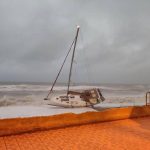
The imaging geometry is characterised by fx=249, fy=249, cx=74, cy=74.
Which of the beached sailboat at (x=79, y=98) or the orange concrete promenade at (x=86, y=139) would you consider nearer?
the orange concrete promenade at (x=86, y=139)

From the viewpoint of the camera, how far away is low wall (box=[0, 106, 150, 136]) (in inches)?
237

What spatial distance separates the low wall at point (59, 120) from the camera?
601 cm

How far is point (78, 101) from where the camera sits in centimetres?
2105

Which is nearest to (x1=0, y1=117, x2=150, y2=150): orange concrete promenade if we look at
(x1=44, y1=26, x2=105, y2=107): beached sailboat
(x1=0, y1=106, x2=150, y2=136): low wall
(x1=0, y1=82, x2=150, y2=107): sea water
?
(x1=0, y1=106, x2=150, y2=136): low wall

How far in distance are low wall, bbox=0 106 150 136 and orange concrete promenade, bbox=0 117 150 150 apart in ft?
0.50

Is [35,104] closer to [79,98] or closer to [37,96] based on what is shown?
[79,98]

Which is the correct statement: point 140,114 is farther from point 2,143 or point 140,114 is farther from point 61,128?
point 2,143

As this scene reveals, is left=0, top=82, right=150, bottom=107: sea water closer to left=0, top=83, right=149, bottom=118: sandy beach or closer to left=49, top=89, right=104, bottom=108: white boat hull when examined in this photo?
left=0, top=83, right=149, bottom=118: sandy beach

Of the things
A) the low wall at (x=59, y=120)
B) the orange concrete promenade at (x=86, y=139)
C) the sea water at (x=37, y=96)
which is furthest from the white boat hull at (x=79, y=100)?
the orange concrete promenade at (x=86, y=139)

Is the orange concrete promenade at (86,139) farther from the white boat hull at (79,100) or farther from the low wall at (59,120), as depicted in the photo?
the white boat hull at (79,100)

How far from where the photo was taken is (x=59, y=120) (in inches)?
267

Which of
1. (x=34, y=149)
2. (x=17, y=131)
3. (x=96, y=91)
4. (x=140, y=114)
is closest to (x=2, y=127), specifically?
(x=17, y=131)

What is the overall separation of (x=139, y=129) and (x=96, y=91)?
1366cm

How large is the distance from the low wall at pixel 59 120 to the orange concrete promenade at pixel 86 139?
15 centimetres
